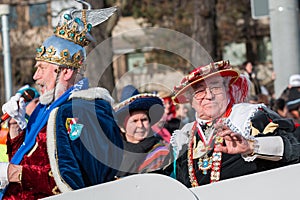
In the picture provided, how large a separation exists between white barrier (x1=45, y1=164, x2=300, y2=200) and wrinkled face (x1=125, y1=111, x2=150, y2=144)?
2403mm

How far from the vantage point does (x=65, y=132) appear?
14.9ft

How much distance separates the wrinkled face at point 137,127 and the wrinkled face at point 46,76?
1336mm

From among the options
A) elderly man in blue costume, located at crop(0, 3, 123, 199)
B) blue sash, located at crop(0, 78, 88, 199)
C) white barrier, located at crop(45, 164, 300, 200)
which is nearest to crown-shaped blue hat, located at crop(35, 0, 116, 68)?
elderly man in blue costume, located at crop(0, 3, 123, 199)

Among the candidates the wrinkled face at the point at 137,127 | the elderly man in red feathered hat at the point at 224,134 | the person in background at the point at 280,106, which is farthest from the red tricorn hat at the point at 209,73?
the person in background at the point at 280,106

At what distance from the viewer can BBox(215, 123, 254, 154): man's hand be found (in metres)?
3.67

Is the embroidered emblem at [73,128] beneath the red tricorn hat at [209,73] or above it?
beneath

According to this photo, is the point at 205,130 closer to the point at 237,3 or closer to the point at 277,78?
the point at 277,78

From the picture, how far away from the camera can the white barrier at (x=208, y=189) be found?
3.33 meters

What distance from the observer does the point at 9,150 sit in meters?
5.20

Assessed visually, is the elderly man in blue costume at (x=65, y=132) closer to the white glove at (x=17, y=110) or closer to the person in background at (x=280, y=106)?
the white glove at (x=17, y=110)

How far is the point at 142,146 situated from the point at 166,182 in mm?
2417

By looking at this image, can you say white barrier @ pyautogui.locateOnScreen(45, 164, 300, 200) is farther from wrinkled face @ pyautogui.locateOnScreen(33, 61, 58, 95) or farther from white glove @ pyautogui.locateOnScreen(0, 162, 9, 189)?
wrinkled face @ pyautogui.locateOnScreen(33, 61, 58, 95)

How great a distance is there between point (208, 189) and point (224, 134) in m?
0.32

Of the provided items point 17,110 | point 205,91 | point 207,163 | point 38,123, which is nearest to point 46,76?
point 38,123
